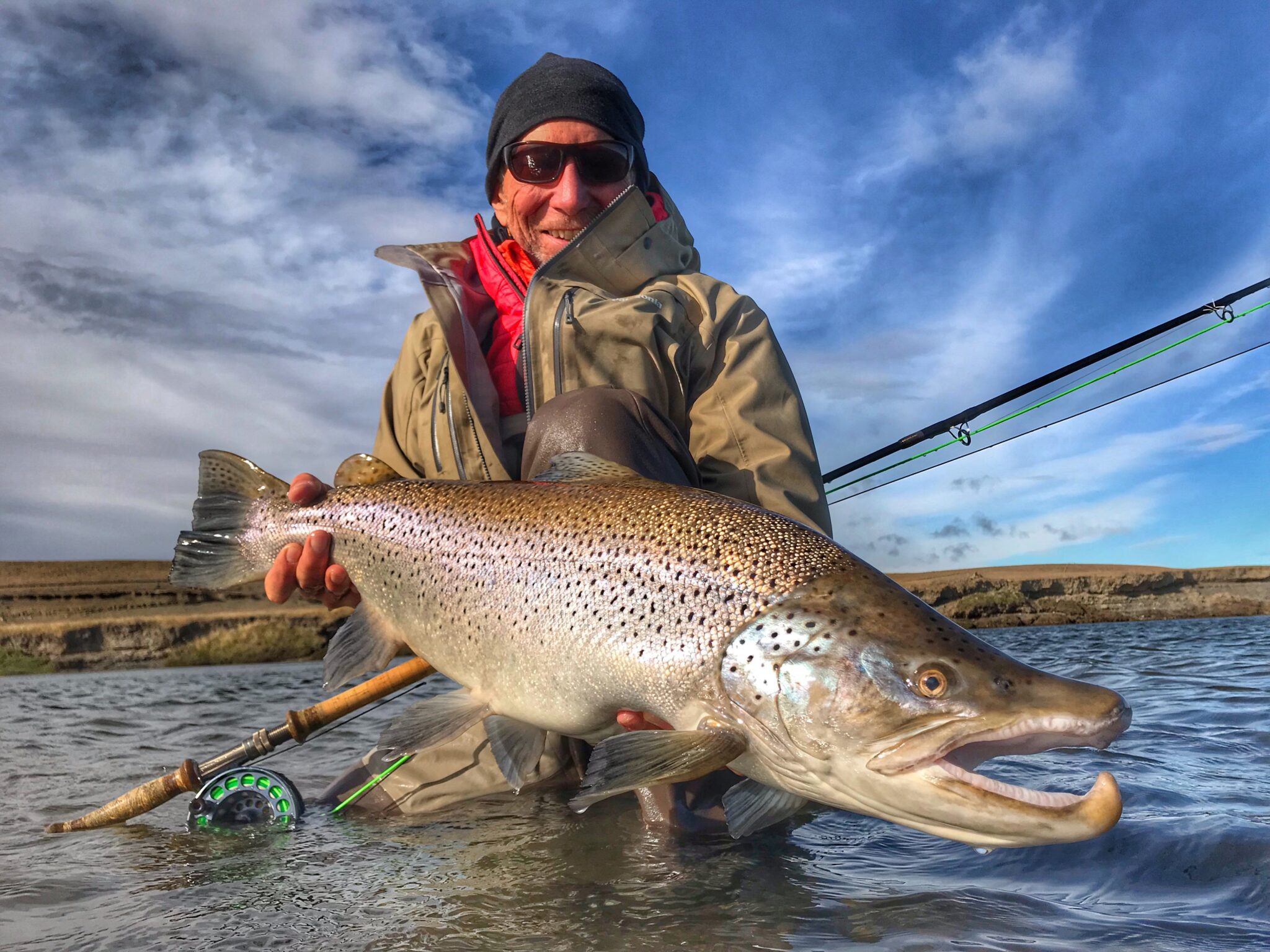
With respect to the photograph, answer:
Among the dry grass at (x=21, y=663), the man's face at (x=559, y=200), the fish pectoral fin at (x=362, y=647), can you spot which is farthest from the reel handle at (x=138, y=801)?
the dry grass at (x=21, y=663)

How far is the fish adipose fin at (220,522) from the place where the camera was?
140 inches

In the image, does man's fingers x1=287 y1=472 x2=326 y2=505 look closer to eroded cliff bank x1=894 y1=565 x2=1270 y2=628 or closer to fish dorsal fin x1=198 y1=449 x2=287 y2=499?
fish dorsal fin x1=198 y1=449 x2=287 y2=499

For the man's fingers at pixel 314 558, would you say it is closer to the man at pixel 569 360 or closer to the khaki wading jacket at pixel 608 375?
the man at pixel 569 360

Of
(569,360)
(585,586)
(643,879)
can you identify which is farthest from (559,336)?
(643,879)

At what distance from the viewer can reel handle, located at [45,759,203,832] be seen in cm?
364

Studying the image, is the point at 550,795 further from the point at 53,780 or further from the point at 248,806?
the point at 53,780

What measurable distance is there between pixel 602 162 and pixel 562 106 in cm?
34

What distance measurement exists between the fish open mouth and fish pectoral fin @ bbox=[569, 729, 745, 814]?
0.49 m

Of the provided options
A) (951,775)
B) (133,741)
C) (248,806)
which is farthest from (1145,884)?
(133,741)

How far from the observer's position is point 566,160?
4441 millimetres

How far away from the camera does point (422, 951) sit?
207cm

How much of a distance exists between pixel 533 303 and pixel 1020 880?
286cm

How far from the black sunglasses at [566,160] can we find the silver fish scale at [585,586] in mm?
2078

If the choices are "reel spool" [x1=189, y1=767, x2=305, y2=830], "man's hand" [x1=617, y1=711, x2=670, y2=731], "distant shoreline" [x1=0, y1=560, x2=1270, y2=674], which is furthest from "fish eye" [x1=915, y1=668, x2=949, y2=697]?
"distant shoreline" [x1=0, y1=560, x2=1270, y2=674]
